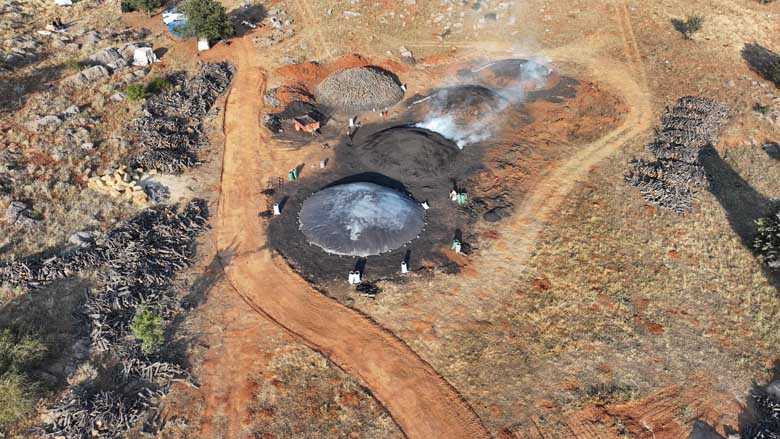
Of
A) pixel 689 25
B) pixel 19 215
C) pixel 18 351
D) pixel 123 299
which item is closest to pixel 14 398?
pixel 18 351

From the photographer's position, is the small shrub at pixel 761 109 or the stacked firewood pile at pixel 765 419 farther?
the small shrub at pixel 761 109

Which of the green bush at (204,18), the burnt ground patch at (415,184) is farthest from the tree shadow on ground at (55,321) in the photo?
the green bush at (204,18)

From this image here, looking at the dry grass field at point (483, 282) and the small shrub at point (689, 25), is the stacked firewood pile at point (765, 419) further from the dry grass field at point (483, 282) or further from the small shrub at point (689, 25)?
the small shrub at point (689, 25)

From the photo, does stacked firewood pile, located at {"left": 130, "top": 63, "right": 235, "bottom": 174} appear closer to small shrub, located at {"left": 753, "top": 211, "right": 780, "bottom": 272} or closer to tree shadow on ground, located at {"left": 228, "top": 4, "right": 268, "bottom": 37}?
tree shadow on ground, located at {"left": 228, "top": 4, "right": 268, "bottom": 37}

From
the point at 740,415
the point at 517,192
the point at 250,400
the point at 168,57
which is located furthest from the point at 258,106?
the point at 740,415

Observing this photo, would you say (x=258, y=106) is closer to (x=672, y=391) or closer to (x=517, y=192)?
(x=517, y=192)
